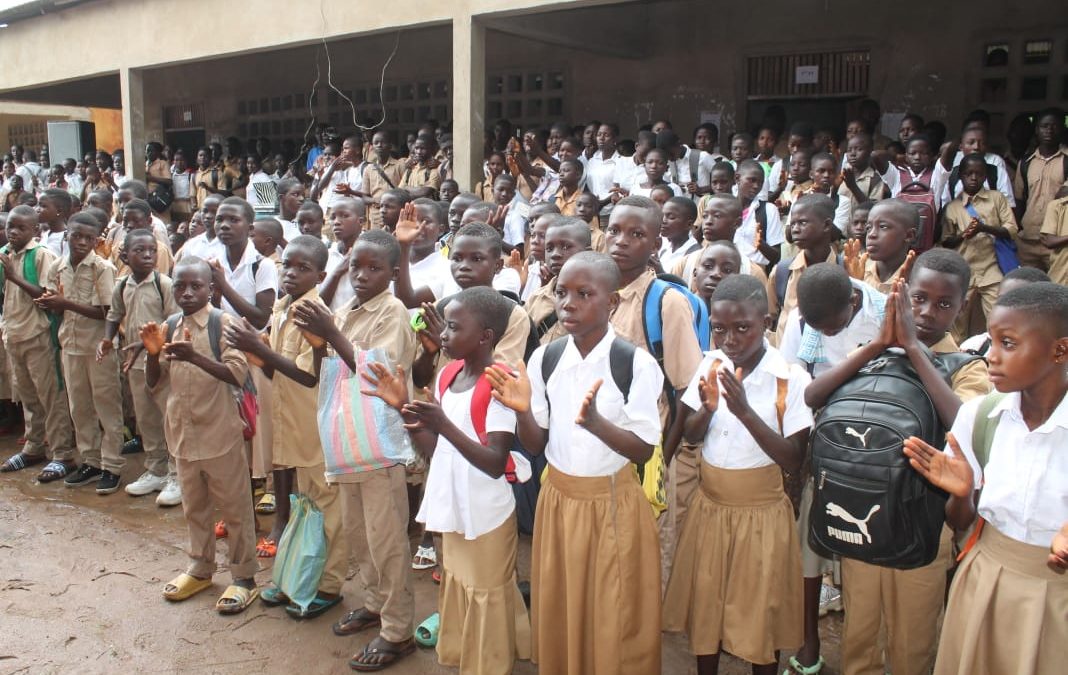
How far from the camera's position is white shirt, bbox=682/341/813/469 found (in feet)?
8.29

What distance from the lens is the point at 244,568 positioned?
3.65 m

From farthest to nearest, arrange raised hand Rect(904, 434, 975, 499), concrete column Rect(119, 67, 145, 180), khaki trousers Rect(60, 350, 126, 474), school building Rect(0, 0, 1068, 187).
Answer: concrete column Rect(119, 67, 145, 180), school building Rect(0, 0, 1068, 187), khaki trousers Rect(60, 350, 126, 474), raised hand Rect(904, 434, 975, 499)

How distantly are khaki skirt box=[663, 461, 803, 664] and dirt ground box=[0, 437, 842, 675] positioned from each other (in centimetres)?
53

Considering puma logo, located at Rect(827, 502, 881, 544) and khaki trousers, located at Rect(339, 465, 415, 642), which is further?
khaki trousers, located at Rect(339, 465, 415, 642)

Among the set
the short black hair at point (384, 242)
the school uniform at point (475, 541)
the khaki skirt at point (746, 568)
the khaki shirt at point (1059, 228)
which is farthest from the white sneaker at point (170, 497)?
the khaki shirt at point (1059, 228)

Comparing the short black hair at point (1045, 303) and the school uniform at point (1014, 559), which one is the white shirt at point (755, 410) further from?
the short black hair at point (1045, 303)

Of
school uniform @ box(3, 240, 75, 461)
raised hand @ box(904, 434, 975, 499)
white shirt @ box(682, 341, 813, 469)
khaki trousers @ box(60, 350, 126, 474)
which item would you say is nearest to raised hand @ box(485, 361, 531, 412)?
white shirt @ box(682, 341, 813, 469)

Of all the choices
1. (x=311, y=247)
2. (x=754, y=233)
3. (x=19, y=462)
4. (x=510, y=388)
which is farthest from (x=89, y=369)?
(x=754, y=233)

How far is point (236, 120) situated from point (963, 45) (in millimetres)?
10667

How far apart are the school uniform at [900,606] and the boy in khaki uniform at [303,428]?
205 cm

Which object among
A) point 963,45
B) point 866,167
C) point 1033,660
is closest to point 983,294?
point 866,167

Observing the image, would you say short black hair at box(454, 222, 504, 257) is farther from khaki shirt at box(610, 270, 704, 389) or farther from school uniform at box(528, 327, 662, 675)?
school uniform at box(528, 327, 662, 675)

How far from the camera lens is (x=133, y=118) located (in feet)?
34.6

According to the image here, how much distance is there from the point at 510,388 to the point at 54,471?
424 cm
